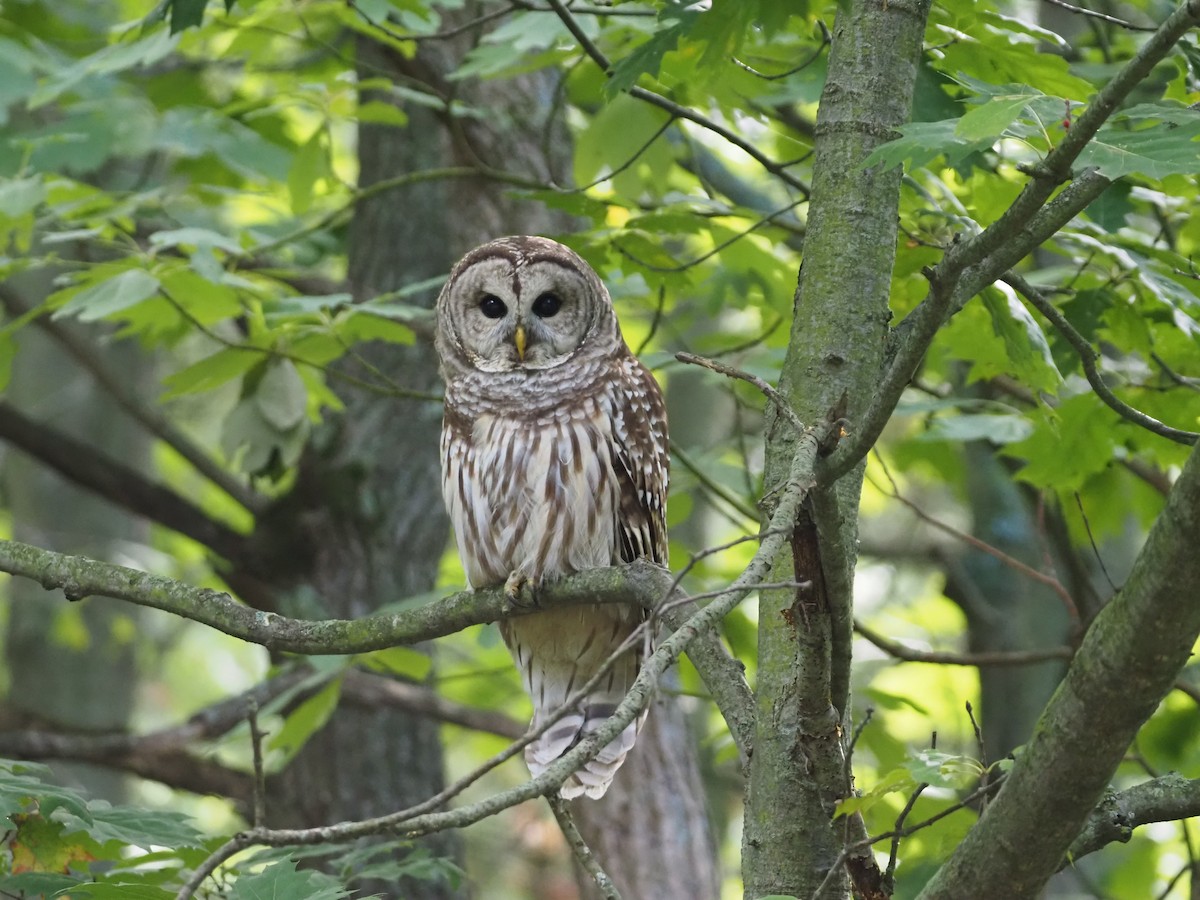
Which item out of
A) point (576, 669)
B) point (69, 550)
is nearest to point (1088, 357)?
point (576, 669)

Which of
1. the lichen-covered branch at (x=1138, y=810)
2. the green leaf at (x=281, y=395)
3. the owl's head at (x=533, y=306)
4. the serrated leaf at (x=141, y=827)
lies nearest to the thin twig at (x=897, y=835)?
the lichen-covered branch at (x=1138, y=810)

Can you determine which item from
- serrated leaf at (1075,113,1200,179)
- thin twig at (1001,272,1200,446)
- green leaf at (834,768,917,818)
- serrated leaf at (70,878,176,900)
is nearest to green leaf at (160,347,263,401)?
serrated leaf at (70,878,176,900)

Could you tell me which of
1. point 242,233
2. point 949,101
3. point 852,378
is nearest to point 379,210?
point 242,233

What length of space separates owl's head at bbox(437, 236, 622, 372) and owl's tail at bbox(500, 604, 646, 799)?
798mm

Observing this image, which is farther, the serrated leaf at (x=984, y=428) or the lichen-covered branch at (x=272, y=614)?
the serrated leaf at (x=984, y=428)

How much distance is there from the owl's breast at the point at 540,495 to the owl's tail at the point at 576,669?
24 cm

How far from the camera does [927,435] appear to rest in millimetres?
4195

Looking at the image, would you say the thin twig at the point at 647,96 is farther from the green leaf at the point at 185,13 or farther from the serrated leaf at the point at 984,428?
the serrated leaf at the point at 984,428

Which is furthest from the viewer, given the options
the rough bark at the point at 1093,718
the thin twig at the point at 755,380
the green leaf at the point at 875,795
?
the green leaf at the point at 875,795

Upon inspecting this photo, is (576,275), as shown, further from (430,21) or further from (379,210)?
(379,210)

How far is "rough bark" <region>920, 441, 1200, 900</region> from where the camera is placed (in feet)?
5.70

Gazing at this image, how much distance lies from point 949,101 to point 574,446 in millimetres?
1439

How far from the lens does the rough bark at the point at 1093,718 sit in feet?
5.70

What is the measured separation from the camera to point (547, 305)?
4.20 m
